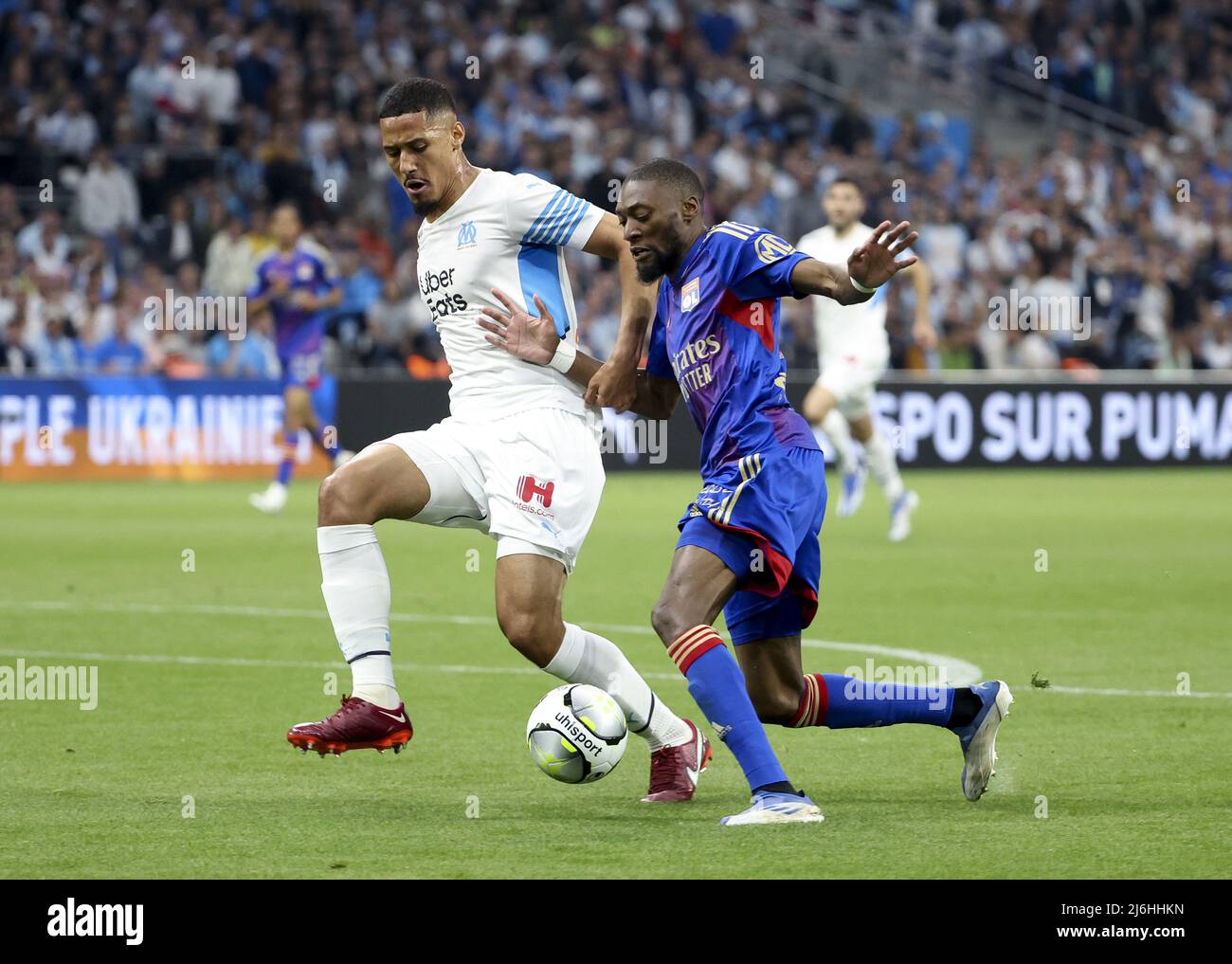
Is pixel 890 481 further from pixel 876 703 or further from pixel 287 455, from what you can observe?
pixel 876 703

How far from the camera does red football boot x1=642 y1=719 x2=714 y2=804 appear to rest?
607 centimetres

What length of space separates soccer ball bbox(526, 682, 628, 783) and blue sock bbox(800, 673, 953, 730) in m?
0.65

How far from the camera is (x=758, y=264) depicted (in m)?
5.82

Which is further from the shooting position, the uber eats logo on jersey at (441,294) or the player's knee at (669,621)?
the uber eats logo on jersey at (441,294)

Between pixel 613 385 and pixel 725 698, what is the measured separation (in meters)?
1.16

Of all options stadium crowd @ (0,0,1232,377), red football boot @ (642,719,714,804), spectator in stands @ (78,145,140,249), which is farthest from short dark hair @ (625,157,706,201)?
spectator in stands @ (78,145,140,249)

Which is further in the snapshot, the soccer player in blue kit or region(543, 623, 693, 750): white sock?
region(543, 623, 693, 750): white sock

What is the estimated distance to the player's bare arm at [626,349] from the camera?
6.26 m

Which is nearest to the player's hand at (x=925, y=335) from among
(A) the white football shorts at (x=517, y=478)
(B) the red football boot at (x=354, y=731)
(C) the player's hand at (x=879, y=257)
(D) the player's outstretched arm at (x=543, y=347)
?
(D) the player's outstretched arm at (x=543, y=347)

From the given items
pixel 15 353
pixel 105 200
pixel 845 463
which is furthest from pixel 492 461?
pixel 105 200

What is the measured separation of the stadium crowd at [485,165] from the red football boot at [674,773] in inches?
582

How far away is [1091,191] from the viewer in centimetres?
2617

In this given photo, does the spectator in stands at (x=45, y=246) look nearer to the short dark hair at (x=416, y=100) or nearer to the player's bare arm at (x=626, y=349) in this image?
the short dark hair at (x=416, y=100)

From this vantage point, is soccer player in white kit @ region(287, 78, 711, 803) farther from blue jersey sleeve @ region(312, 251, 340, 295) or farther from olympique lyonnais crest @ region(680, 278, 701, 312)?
blue jersey sleeve @ region(312, 251, 340, 295)
